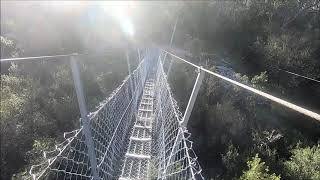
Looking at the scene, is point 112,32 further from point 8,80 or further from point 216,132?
point 216,132

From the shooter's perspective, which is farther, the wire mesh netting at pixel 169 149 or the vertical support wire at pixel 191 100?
the wire mesh netting at pixel 169 149

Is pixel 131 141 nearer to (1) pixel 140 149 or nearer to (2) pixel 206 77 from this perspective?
(1) pixel 140 149

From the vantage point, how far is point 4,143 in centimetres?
945

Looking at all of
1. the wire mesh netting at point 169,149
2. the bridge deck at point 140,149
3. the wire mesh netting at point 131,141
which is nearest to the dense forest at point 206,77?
the bridge deck at point 140,149

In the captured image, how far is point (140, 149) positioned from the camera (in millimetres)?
6863

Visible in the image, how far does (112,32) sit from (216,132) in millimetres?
10110

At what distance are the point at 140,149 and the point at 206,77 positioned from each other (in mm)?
Answer: 7576

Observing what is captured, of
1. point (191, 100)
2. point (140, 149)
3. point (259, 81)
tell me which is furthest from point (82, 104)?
point (259, 81)

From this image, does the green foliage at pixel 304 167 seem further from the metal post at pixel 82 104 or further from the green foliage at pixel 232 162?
the metal post at pixel 82 104

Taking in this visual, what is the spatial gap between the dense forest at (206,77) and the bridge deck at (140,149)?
1.86 meters

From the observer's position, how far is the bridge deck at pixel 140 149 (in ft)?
19.5

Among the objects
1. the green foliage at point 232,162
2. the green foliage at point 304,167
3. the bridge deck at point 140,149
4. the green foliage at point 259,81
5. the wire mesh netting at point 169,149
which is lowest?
the green foliage at point 304,167

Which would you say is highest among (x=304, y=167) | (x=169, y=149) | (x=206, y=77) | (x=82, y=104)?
(x=82, y=104)

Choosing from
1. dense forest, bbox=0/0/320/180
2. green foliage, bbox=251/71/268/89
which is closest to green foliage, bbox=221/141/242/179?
dense forest, bbox=0/0/320/180
